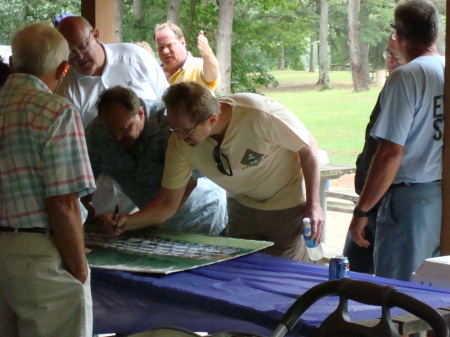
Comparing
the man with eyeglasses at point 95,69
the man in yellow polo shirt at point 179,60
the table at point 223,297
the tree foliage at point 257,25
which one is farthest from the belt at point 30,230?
the tree foliage at point 257,25

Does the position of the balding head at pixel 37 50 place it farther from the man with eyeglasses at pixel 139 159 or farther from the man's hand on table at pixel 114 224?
the man's hand on table at pixel 114 224

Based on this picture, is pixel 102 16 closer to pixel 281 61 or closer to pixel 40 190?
pixel 40 190

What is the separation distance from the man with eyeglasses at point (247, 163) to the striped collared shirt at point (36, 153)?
2.03 ft

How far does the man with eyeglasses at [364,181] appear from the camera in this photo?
Answer: 3.04 metres

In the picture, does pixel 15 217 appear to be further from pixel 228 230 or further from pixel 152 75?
pixel 152 75

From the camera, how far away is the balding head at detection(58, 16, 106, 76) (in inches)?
133

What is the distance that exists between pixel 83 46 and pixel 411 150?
156 centimetres

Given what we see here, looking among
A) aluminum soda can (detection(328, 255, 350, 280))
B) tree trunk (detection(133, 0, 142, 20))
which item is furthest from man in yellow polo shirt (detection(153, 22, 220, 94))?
tree trunk (detection(133, 0, 142, 20))

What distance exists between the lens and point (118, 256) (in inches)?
105

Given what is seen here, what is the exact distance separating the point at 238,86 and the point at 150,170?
7637 millimetres

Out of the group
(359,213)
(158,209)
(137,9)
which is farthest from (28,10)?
(359,213)

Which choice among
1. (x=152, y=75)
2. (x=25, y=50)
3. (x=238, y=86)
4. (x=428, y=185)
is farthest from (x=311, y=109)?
(x=25, y=50)

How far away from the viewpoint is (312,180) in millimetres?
2912

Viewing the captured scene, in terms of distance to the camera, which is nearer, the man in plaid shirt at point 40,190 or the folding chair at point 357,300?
the folding chair at point 357,300
